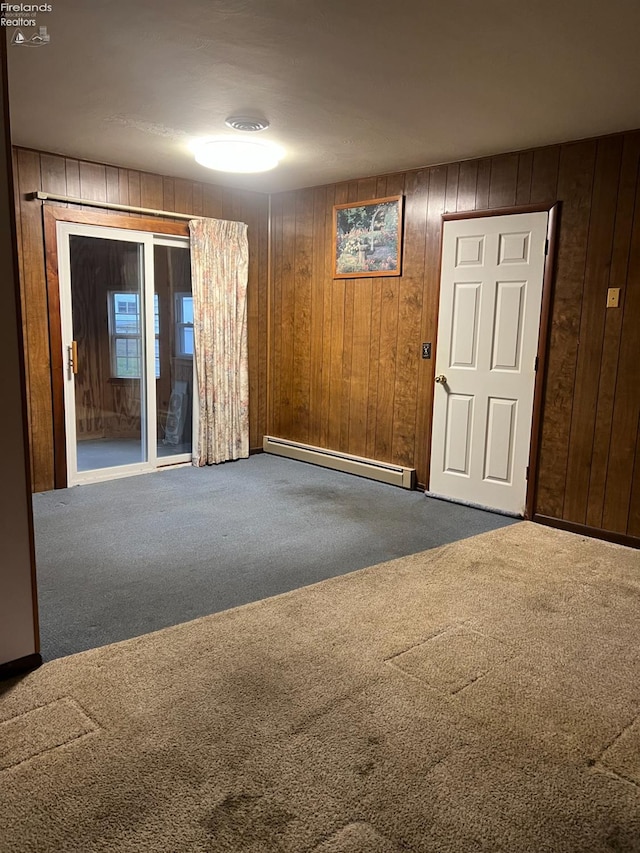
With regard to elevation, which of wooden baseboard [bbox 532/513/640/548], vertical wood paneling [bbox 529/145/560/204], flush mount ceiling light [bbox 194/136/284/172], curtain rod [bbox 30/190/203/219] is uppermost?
flush mount ceiling light [bbox 194/136/284/172]

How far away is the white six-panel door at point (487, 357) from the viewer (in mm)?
4277

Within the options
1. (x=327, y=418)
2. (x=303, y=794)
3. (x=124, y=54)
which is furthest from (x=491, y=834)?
(x=327, y=418)

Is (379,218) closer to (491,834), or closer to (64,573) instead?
(64,573)

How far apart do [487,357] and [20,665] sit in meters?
3.48

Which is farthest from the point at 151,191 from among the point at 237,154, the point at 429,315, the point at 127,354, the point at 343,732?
the point at 343,732

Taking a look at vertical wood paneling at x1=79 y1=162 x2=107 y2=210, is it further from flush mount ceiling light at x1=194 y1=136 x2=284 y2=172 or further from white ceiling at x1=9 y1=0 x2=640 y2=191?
flush mount ceiling light at x1=194 y1=136 x2=284 y2=172

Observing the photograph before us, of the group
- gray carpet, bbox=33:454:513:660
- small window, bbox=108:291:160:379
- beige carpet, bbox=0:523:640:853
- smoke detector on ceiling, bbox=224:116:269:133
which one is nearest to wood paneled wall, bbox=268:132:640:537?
gray carpet, bbox=33:454:513:660

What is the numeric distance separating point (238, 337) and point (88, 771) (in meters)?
4.42

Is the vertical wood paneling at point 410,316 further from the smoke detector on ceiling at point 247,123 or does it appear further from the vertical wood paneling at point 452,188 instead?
the smoke detector on ceiling at point 247,123

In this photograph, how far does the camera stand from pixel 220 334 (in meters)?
5.73

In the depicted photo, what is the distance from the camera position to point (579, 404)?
4035 millimetres

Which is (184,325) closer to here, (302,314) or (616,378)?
(302,314)

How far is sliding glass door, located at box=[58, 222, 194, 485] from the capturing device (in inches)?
205

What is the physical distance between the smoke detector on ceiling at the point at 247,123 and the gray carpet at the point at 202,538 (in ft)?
8.09
